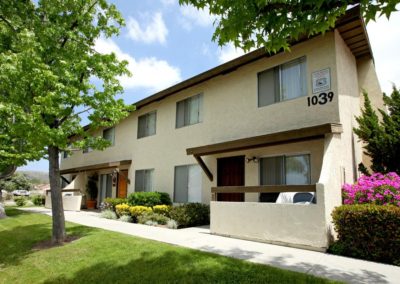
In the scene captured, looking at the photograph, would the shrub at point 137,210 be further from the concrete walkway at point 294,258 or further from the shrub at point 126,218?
the concrete walkway at point 294,258

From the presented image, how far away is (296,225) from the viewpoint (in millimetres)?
7676

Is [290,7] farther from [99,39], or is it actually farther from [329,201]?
[99,39]

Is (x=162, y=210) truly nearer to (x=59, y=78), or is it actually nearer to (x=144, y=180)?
(x=144, y=180)

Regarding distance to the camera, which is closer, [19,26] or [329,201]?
[329,201]

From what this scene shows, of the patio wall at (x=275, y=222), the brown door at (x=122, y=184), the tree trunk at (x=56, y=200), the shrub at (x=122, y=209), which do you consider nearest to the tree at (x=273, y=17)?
the patio wall at (x=275, y=222)

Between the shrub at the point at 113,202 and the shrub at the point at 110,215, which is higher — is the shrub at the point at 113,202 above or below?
above

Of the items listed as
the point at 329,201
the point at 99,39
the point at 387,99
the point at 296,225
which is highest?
the point at 99,39

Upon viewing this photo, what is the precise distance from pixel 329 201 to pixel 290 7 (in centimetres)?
510

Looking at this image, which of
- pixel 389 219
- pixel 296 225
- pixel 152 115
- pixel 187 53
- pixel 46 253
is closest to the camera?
pixel 389 219

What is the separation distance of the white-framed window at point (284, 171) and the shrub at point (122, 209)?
6854mm

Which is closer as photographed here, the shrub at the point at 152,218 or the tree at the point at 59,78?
the tree at the point at 59,78

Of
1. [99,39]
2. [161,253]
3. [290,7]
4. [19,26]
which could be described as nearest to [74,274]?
[161,253]

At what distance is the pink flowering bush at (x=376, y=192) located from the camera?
7.39 metres

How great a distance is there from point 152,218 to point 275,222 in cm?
606
